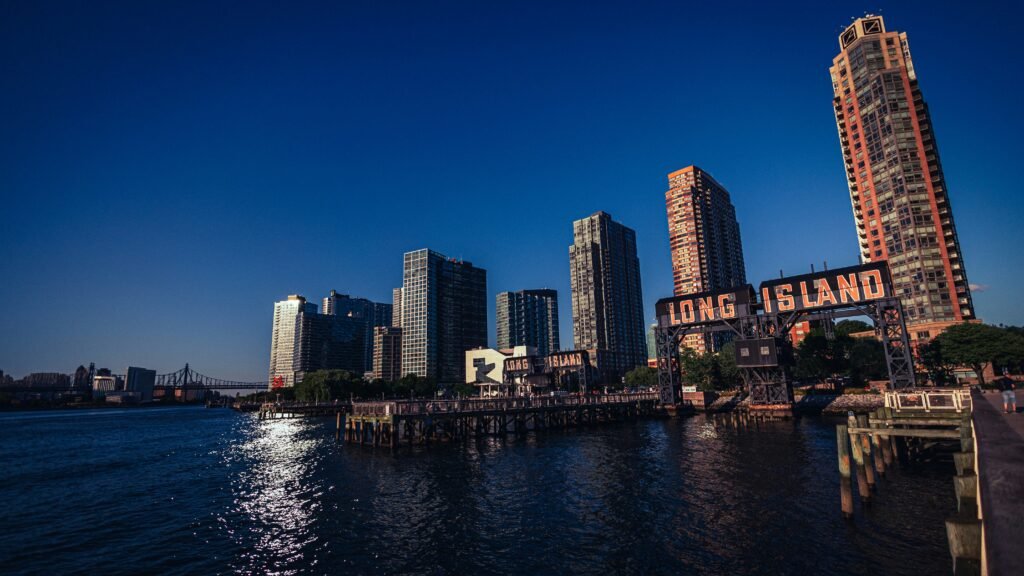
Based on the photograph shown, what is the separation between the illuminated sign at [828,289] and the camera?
65062 mm

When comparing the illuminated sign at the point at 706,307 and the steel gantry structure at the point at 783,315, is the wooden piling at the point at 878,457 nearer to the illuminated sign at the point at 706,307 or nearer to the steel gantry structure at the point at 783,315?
the steel gantry structure at the point at 783,315

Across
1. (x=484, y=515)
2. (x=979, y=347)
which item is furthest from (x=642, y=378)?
(x=484, y=515)

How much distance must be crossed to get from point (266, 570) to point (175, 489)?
22.1 metres

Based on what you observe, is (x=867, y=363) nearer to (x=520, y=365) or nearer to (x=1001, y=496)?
(x=520, y=365)

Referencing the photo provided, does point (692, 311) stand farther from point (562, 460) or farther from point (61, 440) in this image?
point (61, 440)

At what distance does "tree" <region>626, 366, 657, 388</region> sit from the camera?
143 metres

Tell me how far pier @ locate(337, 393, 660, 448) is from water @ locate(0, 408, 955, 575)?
574cm

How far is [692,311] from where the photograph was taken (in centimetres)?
8212

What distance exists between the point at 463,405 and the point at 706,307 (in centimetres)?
4793

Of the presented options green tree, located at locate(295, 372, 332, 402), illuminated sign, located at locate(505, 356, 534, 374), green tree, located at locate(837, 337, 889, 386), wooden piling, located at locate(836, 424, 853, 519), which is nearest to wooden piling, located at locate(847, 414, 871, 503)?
wooden piling, located at locate(836, 424, 853, 519)

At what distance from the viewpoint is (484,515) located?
2534 centimetres

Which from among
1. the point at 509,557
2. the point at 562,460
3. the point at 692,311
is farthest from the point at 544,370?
the point at 509,557

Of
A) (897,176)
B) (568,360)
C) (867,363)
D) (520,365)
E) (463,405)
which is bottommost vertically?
(463,405)

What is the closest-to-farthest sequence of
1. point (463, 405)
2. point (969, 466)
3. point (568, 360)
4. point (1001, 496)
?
1. point (1001, 496)
2. point (969, 466)
3. point (463, 405)
4. point (568, 360)
